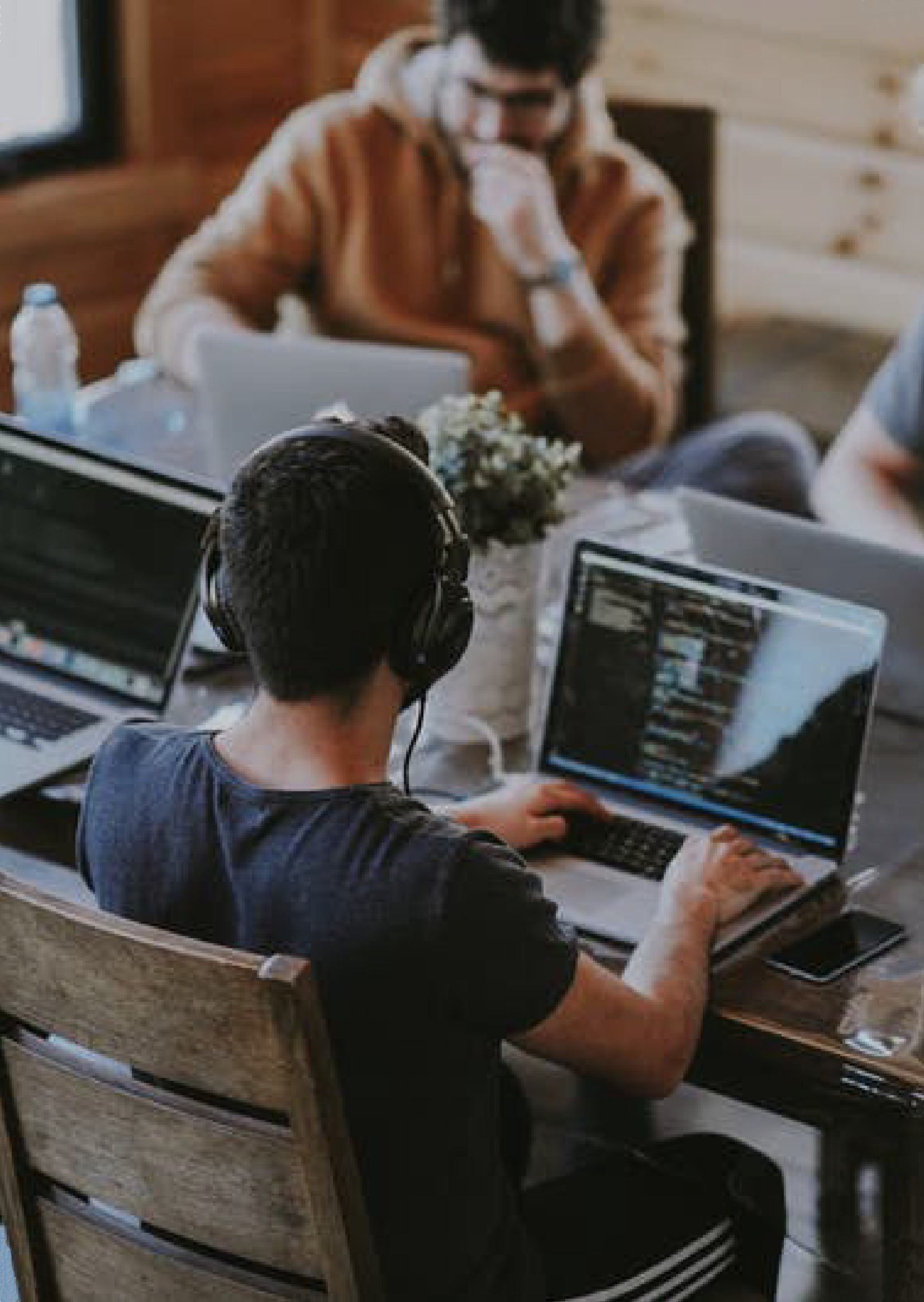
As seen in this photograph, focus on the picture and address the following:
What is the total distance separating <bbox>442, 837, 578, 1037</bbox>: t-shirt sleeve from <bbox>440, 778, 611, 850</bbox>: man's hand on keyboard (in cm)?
42

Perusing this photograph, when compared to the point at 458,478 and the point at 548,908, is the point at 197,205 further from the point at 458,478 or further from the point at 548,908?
the point at 548,908

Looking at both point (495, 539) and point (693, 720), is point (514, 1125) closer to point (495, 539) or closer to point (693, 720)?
point (693, 720)

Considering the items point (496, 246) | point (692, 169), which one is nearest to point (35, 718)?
point (496, 246)

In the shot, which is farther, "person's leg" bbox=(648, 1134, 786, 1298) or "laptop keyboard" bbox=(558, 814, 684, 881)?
"laptop keyboard" bbox=(558, 814, 684, 881)

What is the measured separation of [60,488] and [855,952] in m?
0.95

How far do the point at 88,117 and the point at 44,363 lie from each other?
1937 millimetres

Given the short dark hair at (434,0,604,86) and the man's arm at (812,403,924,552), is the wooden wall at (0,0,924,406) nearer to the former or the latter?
the short dark hair at (434,0,604,86)

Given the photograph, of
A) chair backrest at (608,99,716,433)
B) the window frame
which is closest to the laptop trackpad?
chair backrest at (608,99,716,433)

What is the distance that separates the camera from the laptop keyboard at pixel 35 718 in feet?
7.13

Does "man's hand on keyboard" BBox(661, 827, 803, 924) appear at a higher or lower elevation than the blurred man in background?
lower

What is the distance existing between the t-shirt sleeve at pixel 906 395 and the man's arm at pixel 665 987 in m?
1.12

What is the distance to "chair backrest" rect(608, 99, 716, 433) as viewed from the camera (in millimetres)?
3529

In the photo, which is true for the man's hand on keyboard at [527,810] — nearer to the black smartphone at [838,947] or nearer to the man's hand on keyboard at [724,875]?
the man's hand on keyboard at [724,875]

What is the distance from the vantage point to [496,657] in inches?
85.7
